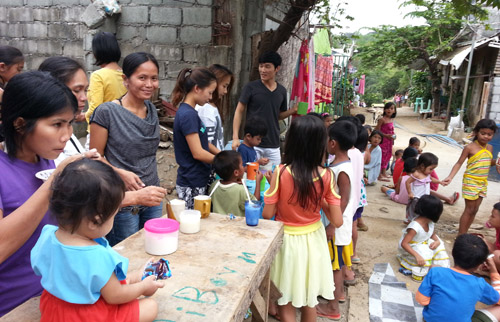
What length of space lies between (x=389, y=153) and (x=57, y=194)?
6976 millimetres

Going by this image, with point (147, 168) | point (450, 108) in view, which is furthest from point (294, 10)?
point (450, 108)

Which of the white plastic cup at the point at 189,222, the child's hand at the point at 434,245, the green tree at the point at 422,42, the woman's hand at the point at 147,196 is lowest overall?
the child's hand at the point at 434,245

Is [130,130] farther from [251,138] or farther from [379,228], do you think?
[379,228]

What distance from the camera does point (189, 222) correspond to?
1.77 metres

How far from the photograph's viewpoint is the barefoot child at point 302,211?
212 centimetres

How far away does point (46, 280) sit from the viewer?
979 millimetres

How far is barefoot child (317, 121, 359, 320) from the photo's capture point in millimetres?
2584

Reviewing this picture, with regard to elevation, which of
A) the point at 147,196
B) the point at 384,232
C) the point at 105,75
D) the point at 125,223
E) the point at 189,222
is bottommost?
the point at 384,232

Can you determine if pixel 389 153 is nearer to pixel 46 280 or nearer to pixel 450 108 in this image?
pixel 46 280

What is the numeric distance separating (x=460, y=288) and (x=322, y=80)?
6472mm

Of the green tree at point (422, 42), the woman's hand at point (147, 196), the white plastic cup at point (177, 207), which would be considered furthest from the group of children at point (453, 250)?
the green tree at point (422, 42)

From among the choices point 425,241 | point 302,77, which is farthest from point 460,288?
point 302,77

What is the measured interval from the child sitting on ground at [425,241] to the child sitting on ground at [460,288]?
0.84m

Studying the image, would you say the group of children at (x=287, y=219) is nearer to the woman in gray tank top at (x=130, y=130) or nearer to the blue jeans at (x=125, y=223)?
the woman in gray tank top at (x=130, y=130)
